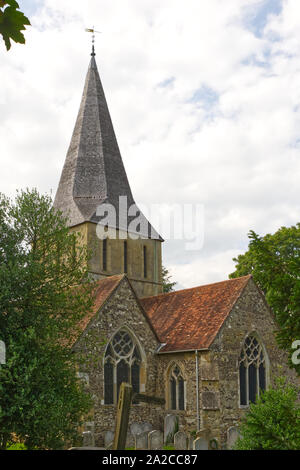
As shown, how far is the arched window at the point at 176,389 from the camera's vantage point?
65.3 ft

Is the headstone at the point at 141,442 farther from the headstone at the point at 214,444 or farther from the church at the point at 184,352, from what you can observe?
the headstone at the point at 214,444

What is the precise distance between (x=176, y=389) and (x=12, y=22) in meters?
18.4

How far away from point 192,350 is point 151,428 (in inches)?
129

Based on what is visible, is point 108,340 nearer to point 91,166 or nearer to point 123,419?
point 123,419

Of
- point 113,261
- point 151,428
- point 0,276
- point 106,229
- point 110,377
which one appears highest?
point 106,229

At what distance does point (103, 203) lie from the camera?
30375 mm

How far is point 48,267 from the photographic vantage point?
13.4 m

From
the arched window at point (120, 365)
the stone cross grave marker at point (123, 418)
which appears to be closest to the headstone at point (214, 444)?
the arched window at point (120, 365)

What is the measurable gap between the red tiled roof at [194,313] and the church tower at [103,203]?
17.5 feet

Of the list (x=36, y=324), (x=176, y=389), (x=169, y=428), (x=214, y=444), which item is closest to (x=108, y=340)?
(x=176, y=389)

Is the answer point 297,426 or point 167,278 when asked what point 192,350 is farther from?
point 167,278

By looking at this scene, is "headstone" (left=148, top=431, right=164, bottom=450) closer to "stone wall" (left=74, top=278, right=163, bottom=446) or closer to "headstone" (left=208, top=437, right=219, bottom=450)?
"headstone" (left=208, top=437, right=219, bottom=450)
